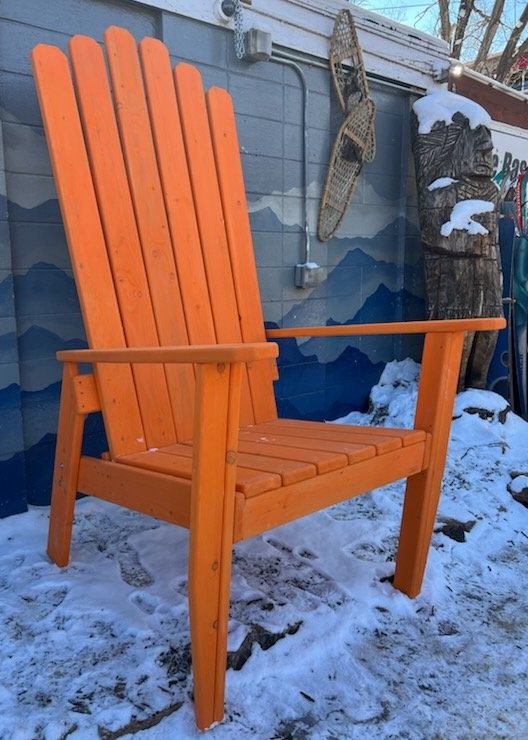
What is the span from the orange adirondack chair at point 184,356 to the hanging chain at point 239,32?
526 mm

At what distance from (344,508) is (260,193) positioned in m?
1.43

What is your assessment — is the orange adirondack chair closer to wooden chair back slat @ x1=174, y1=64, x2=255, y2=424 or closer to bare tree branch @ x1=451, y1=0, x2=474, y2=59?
wooden chair back slat @ x1=174, y1=64, x2=255, y2=424

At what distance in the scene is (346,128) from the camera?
2.88 m

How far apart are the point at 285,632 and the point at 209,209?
A: 4.35 ft

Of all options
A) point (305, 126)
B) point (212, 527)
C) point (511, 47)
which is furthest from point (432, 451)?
point (511, 47)

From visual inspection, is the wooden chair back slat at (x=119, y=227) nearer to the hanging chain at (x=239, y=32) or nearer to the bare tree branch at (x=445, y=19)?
the hanging chain at (x=239, y=32)

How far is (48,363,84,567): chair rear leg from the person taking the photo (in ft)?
5.25

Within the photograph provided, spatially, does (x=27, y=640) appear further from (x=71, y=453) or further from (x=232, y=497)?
(x=232, y=497)

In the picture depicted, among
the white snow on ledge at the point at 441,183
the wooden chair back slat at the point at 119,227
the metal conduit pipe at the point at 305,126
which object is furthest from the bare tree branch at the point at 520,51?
the wooden chair back slat at the point at 119,227

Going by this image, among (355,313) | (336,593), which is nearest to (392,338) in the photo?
(355,313)

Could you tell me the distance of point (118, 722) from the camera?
1.13 meters

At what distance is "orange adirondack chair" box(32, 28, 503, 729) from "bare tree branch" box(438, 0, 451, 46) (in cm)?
782

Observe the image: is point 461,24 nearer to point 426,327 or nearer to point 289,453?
point 426,327

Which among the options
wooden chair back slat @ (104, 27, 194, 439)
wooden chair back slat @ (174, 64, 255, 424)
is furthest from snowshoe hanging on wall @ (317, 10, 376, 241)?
wooden chair back slat @ (104, 27, 194, 439)
